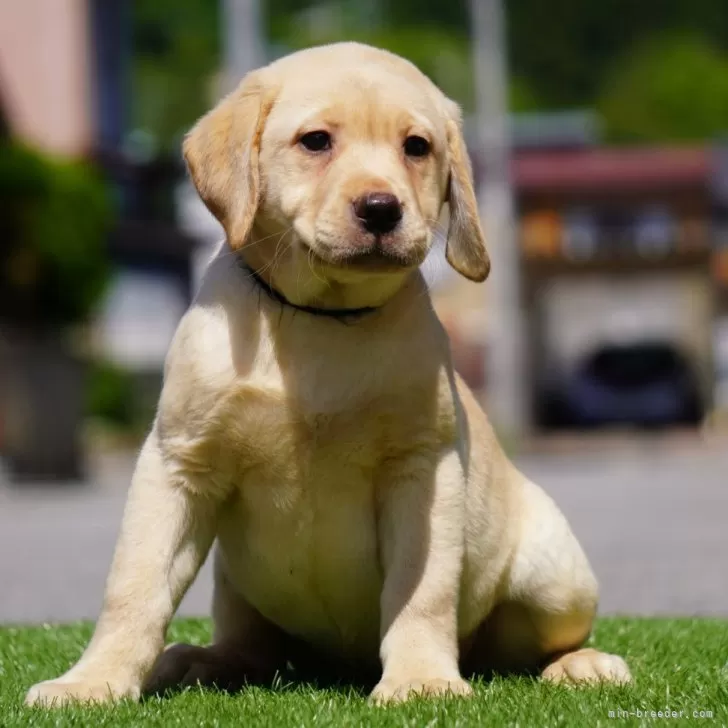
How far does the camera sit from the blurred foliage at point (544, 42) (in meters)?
63.1

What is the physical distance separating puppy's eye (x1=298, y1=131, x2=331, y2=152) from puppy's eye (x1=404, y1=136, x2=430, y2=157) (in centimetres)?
20

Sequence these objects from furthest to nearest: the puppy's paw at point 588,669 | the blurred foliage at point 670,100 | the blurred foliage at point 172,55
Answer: the blurred foliage at point 670,100 → the blurred foliage at point 172,55 → the puppy's paw at point 588,669

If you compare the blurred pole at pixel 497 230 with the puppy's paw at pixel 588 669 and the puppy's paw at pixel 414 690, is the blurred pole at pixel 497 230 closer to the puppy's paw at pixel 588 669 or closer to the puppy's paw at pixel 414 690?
the puppy's paw at pixel 588 669

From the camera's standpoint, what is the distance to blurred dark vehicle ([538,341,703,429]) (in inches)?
1189

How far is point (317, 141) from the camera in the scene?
13.0 ft

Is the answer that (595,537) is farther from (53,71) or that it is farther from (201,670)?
(53,71)

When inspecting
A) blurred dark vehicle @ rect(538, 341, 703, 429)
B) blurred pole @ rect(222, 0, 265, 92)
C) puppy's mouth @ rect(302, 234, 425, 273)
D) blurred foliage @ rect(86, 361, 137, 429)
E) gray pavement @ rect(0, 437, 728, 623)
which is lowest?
blurred dark vehicle @ rect(538, 341, 703, 429)

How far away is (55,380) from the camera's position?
604 inches

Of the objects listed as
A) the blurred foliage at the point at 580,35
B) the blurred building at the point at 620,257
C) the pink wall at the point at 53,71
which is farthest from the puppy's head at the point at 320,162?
the blurred foliage at the point at 580,35

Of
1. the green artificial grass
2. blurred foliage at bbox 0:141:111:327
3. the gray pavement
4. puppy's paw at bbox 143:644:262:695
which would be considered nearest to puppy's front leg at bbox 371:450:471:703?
the green artificial grass

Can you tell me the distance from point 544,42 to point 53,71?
1791 inches

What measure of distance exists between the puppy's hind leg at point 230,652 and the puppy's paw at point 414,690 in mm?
555

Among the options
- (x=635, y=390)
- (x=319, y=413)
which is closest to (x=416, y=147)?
(x=319, y=413)

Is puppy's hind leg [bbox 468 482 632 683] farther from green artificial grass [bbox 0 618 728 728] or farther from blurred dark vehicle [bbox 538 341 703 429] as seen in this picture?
blurred dark vehicle [bbox 538 341 703 429]
